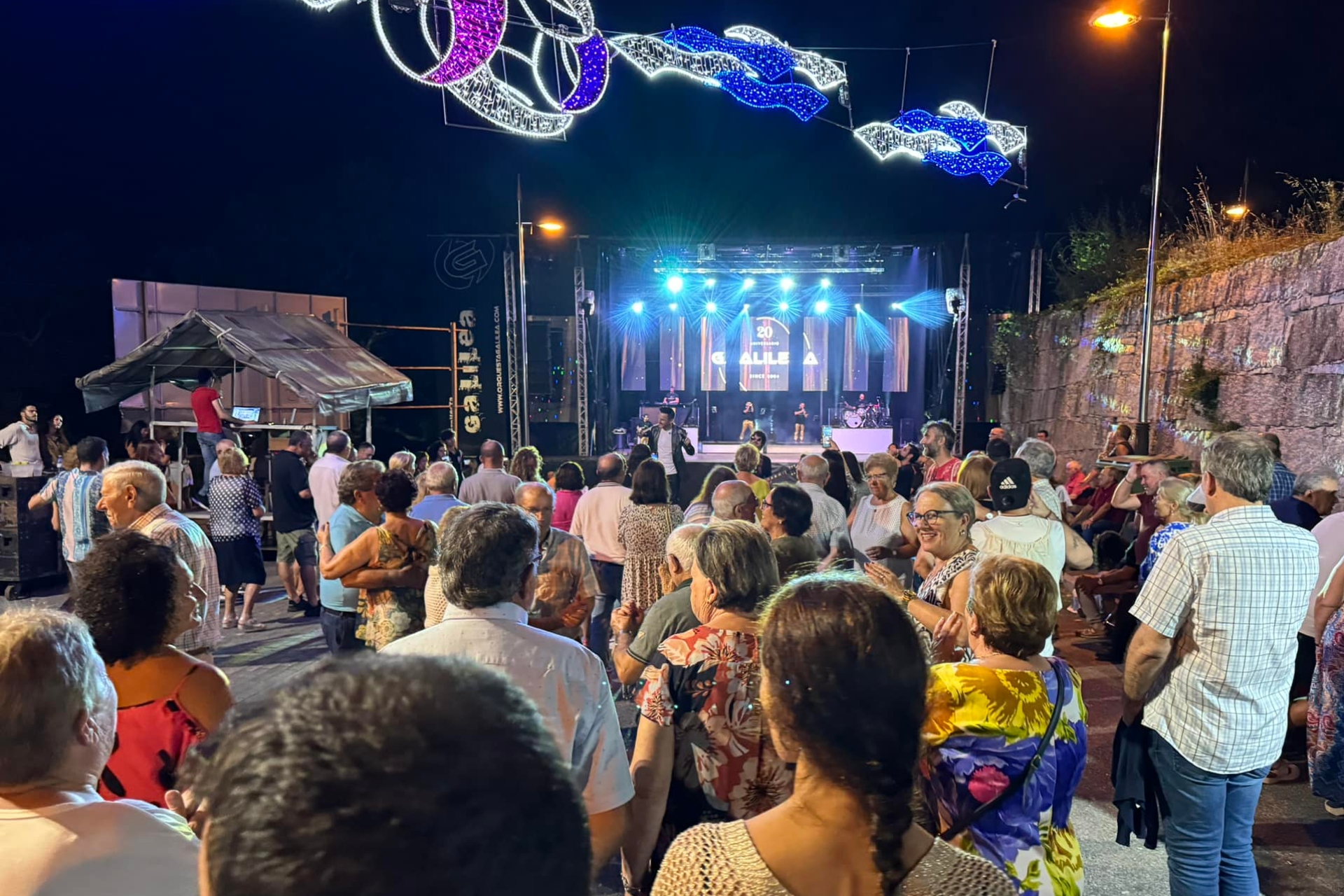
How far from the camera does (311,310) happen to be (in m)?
15.0

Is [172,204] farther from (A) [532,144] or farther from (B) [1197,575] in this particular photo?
(B) [1197,575]

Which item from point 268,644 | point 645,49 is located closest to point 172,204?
point 645,49

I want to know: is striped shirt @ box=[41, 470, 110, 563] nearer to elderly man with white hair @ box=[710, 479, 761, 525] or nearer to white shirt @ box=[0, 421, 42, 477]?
white shirt @ box=[0, 421, 42, 477]

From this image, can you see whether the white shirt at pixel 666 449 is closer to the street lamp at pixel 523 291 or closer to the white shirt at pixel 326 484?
the street lamp at pixel 523 291

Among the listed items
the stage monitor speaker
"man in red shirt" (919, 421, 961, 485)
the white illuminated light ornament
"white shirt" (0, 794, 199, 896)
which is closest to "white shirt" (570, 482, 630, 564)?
"man in red shirt" (919, 421, 961, 485)

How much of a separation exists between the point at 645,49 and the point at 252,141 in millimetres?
10244

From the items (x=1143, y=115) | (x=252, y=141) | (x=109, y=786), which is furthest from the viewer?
(x=252, y=141)

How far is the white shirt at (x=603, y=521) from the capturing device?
17.8 ft

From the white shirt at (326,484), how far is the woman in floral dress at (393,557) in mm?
2881

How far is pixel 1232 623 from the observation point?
2.64m

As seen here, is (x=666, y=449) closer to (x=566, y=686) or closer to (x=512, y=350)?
(x=512, y=350)

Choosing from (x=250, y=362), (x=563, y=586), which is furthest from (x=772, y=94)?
(x=563, y=586)

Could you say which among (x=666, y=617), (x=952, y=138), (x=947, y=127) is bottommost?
(x=666, y=617)

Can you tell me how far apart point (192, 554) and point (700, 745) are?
2531 millimetres
